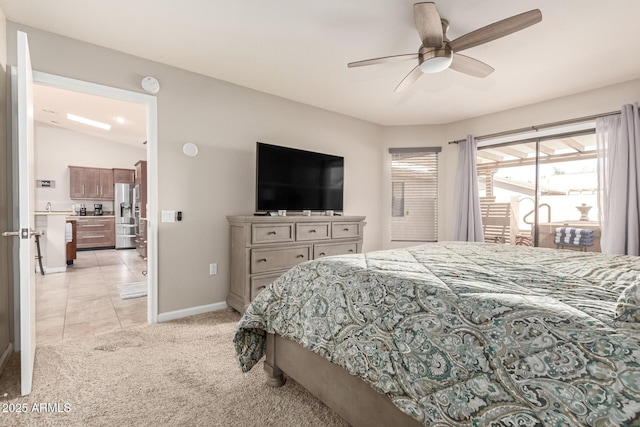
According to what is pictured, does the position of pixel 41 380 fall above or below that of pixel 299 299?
below

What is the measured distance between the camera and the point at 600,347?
764 mm

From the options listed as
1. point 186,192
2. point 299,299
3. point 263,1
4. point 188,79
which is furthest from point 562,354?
point 188,79

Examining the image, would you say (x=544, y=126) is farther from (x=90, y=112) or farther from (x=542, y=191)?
(x=90, y=112)

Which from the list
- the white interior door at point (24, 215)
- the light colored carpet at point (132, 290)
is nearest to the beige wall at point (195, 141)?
the white interior door at point (24, 215)

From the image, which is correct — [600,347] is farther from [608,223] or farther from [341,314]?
[608,223]

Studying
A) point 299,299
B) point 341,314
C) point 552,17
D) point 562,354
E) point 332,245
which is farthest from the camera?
point 332,245

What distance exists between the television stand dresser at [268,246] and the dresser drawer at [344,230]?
2cm

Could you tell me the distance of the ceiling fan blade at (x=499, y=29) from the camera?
1.74 m

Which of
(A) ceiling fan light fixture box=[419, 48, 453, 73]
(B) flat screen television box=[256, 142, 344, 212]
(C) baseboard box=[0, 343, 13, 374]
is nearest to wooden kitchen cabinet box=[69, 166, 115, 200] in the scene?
(C) baseboard box=[0, 343, 13, 374]

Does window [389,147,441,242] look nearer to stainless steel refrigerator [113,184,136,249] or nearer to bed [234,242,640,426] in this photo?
bed [234,242,640,426]

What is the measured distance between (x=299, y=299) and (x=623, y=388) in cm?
121

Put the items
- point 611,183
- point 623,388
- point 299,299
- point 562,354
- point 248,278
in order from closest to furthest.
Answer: point 623,388 < point 562,354 < point 299,299 < point 248,278 < point 611,183

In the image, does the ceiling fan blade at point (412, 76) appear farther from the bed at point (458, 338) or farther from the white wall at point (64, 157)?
the white wall at point (64, 157)

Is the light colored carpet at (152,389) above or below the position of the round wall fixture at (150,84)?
below
